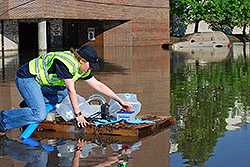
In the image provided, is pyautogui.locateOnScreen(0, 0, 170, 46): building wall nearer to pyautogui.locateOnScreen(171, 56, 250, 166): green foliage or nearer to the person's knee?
pyautogui.locateOnScreen(171, 56, 250, 166): green foliage

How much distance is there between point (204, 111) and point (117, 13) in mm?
34964

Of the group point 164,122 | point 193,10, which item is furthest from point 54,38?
point 164,122

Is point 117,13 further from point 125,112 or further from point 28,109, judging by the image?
point 28,109

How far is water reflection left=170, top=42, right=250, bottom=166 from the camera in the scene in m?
8.29

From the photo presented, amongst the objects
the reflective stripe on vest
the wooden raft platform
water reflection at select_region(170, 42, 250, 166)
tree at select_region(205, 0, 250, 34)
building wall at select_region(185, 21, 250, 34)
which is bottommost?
water reflection at select_region(170, 42, 250, 166)

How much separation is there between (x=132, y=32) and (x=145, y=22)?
2092 mm

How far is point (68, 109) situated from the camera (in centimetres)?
955

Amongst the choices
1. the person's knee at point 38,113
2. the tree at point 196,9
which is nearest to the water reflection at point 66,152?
the person's knee at point 38,113

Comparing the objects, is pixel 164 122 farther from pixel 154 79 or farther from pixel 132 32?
pixel 132 32

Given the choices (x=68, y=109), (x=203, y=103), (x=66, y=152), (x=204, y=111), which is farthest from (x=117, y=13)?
(x=66, y=152)

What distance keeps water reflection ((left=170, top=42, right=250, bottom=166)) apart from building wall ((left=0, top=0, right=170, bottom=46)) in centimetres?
1832

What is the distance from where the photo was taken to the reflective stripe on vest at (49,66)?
321 inches

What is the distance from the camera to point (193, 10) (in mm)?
58156

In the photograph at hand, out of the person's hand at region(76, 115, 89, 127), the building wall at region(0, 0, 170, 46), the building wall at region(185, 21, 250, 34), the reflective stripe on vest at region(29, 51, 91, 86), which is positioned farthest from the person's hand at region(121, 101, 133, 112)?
the building wall at region(185, 21, 250, 34)
